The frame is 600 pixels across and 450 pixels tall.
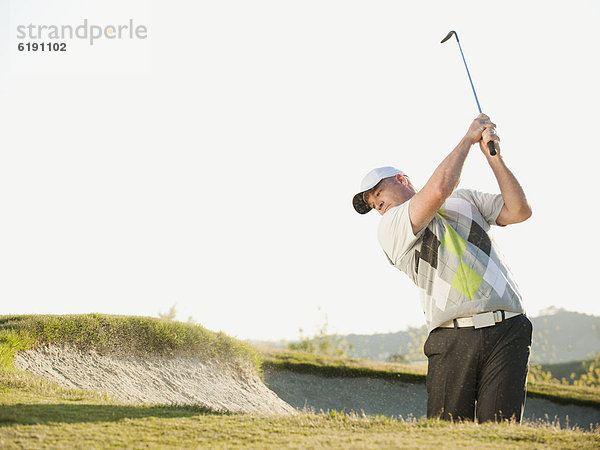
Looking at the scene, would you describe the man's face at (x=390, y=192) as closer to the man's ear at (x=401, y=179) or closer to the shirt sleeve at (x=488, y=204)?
the man's ear at (x=401, y=179)

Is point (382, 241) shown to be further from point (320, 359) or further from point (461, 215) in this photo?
point (320, 359)

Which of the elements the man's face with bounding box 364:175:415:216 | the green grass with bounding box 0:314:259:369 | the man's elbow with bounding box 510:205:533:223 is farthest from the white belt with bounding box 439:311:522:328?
Answer: the green grass with bounding box 0:314:259:369

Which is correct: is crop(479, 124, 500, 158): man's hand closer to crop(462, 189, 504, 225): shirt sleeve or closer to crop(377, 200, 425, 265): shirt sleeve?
crop(462, 189, 504, 225): shirt sleeve

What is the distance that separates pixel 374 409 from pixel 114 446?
29.7 ft

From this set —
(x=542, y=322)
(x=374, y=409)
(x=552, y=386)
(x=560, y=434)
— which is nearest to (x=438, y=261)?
(x=560, y=434)

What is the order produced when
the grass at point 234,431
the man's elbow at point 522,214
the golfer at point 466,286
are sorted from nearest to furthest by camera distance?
the grass at point 234,431, the golfer at point 466,286, the man's elbow at point 522,214

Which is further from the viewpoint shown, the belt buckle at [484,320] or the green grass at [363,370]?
the green grass at [363,370]

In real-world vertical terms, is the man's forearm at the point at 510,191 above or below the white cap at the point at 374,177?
below

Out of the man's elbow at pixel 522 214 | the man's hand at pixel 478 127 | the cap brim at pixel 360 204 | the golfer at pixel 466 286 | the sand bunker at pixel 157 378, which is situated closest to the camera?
the golfer at pixel 466 286

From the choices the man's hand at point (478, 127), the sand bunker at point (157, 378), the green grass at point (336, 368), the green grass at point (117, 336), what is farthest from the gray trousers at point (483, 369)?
the green grass at point (336, 368)

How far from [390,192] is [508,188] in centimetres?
79

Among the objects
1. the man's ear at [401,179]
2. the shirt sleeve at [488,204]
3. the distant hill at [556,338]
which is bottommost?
the distant hill at [556,338]

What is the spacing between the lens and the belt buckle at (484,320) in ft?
10.7

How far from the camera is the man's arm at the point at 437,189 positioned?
10.1 feet
